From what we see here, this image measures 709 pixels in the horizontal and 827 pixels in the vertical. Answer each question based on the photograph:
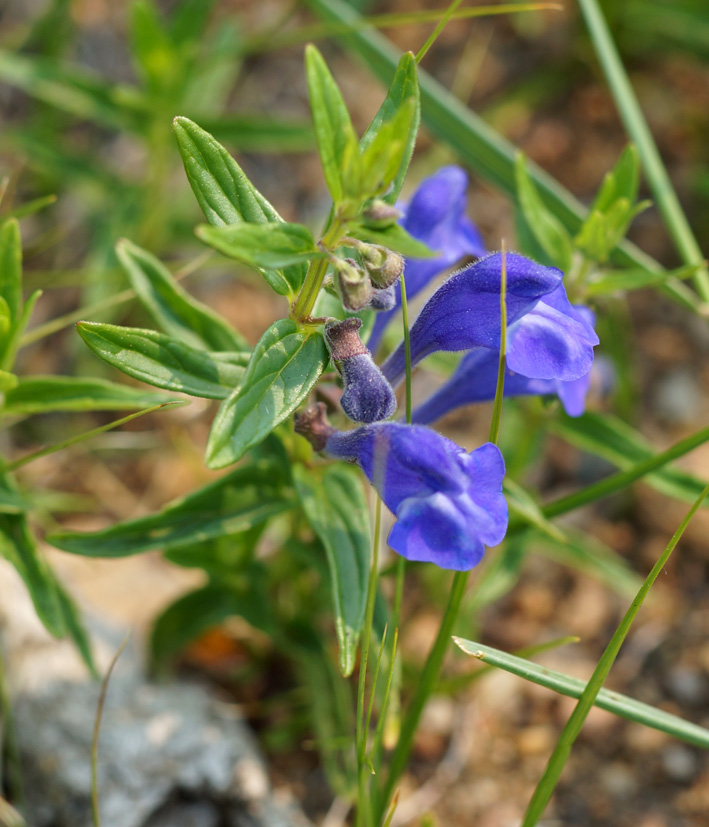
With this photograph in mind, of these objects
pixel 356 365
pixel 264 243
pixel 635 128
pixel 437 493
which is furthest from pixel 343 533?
pixel 635 128

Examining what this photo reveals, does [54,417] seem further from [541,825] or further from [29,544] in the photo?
[541,825]

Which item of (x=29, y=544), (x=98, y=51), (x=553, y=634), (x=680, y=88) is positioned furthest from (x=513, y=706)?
(x=98, y=51)

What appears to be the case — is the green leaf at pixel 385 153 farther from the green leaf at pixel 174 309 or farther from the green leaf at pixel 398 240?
the green leaf at pixel 174 309

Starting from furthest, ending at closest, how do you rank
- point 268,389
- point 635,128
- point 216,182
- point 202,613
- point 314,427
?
point 635,128, point 202,613, point 314,427, point 216,182, point 268,389

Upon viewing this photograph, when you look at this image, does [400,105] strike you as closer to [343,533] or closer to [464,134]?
[343,533]

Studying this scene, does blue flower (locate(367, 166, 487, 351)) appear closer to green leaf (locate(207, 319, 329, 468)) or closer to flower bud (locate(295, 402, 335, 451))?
flower bud (locate(295, 402, 335, 451))
